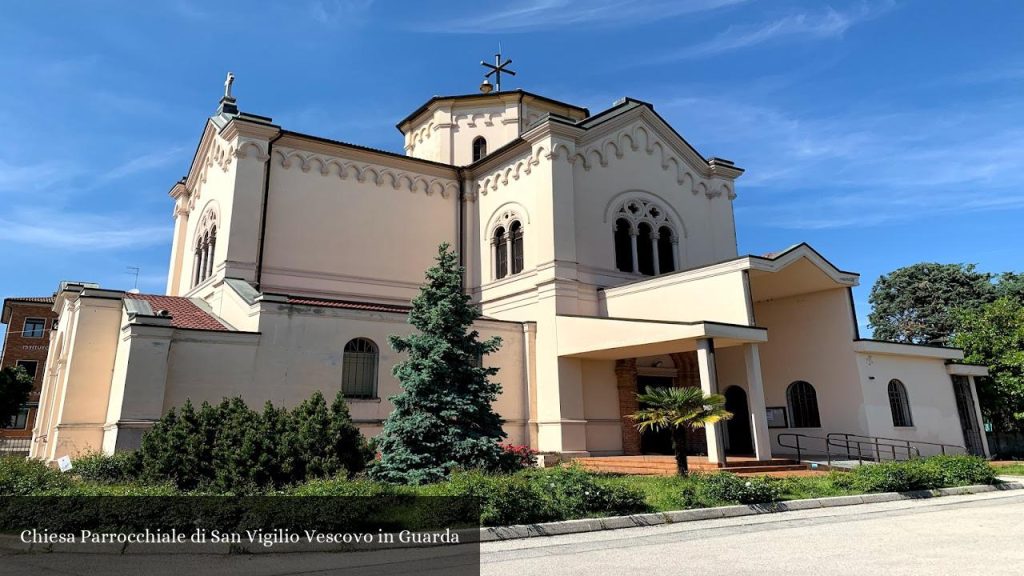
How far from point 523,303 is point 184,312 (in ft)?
36.9

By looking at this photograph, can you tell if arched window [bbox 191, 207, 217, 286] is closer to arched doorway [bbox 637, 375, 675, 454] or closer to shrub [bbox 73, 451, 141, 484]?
shrub [bbox 73, 451, 141, 484]

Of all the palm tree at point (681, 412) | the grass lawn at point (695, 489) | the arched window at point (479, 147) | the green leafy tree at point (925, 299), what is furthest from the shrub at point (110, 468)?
the green leafy tree at point (925, 299)

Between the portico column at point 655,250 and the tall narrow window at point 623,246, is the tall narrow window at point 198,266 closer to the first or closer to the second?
the tall narrow window at point 623,246

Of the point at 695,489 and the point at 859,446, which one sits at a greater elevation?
the point at 859,446

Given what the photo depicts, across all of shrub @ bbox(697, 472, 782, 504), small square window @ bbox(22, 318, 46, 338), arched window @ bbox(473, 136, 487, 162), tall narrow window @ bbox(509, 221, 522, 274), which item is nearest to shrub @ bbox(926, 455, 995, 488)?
shrub @ bbox(697, 472, 782, 504)

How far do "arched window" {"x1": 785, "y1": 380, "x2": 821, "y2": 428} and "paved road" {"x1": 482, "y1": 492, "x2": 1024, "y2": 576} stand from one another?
1130 cm

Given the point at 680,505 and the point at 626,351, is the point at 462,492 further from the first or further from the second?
the point at 626,351

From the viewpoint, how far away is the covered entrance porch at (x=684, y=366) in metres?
17.8

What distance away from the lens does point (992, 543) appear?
8617mm

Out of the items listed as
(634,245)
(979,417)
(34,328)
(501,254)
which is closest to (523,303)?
(501,254)

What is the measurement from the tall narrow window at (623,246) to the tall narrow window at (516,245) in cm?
375

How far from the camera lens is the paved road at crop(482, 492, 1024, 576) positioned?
725cm

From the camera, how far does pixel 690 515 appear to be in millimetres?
11195

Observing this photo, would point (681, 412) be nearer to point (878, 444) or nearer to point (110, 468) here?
point (878, 444)
